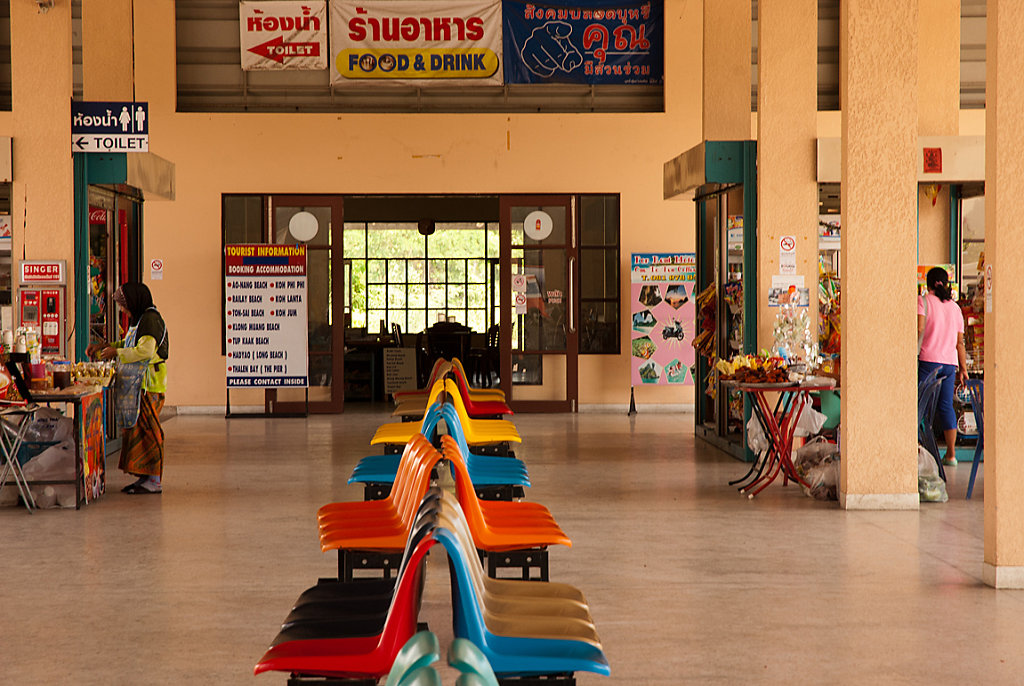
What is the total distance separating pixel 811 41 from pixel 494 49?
5621 millimetres

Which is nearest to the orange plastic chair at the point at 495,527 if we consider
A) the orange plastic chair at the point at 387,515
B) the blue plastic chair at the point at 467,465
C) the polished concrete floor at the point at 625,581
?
the orange plastic chair at the point at 387,515

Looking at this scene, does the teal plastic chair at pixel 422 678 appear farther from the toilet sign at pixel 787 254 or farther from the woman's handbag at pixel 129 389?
the toilet sign at pixel 787 254

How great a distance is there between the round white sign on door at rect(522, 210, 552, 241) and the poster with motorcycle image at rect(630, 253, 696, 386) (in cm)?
124

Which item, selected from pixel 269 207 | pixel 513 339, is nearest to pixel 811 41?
pixel 513 339

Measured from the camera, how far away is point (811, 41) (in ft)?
31.6

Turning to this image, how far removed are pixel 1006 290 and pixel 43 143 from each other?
7471 millimetres

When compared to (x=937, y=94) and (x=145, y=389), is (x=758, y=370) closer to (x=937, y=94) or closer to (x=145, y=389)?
(x=145, y=389)

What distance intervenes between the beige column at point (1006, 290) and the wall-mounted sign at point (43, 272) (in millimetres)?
7073

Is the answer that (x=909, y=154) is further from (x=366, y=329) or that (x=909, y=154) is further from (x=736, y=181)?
(x=366, y=329)

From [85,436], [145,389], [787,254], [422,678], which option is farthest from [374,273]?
[422,678]

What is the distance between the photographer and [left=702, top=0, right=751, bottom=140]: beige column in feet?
36.1

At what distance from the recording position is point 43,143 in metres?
9.47

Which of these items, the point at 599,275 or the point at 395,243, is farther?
the point at 395,243

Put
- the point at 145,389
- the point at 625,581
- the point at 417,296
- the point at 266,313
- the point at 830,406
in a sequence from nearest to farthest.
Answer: the point at 625,581 → the point at 145,389 → the point at 830,406 → the point at 266,313 → the point at 417,296
